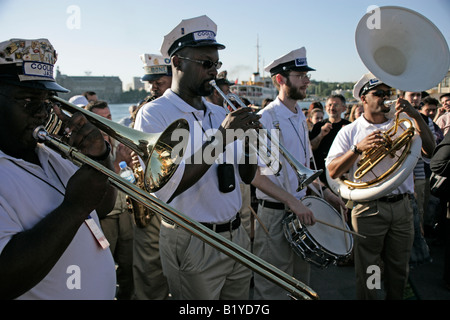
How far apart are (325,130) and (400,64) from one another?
2.08 metres

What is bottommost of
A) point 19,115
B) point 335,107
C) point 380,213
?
point 380,213

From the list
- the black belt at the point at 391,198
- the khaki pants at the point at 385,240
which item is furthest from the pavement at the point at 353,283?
the black belt at the point at 391,198

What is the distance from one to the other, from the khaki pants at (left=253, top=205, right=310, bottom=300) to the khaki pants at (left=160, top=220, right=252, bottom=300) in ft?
3.26

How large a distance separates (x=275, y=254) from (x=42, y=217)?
244 cm

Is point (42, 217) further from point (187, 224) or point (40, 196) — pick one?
point (187, 224)

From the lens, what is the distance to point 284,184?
134 inches

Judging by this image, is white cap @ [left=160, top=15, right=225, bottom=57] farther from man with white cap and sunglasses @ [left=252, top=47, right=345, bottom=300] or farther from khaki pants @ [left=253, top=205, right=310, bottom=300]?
khaki pants @ [left=253, top=205, right=310, bottom=300]

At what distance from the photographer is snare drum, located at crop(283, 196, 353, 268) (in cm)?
300

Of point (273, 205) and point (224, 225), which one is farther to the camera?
point (273, 205)

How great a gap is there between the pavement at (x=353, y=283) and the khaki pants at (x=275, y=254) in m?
1.03

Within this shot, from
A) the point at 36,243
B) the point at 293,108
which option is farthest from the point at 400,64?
the point at 36,243

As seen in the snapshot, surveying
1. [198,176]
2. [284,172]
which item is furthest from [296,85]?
[198,176]
